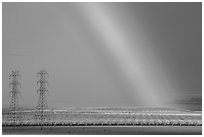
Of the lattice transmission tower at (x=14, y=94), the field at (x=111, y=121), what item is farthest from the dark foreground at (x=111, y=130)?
the lattice transmission tower at (x=14, y=94)

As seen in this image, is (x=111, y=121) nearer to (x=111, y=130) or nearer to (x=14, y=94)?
(x=111, y=130)

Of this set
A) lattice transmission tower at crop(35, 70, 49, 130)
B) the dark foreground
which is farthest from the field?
lattice transmission tower at crop(35, 70, 49, 130)

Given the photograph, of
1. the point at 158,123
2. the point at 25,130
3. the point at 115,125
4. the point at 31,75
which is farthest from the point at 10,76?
the point at 158,123

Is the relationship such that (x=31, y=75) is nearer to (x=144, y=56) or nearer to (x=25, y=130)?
(x=25, y=130)

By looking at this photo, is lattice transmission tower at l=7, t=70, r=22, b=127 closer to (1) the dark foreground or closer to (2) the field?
(2) the field

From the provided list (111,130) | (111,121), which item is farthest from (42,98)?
(111,130)

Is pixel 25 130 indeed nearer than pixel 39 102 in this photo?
Yes

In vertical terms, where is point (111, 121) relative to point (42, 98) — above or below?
below
